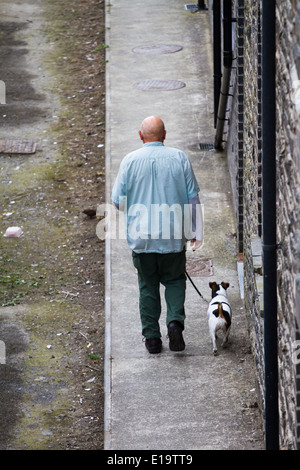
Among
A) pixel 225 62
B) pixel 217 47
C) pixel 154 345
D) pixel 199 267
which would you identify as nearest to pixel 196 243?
pixel 154 345

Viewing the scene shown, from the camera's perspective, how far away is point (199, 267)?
8.86 metres

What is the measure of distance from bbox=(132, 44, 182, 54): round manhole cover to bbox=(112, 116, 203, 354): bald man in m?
8.10

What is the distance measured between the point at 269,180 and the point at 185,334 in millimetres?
2785

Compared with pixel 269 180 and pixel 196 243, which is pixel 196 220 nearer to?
pixel 196 243

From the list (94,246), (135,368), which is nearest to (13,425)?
(135,368)

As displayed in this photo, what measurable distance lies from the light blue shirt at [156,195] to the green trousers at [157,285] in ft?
0.55

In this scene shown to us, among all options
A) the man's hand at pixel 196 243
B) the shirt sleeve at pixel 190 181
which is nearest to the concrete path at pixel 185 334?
the man's hand at pixel 196 243

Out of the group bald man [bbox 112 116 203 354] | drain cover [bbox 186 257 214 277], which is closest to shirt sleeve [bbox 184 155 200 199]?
bald man [bbox 112 116 203 354]

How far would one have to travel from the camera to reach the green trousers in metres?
7.14

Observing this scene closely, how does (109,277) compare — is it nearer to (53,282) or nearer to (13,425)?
(53,282)

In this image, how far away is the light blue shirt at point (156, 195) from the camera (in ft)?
22.6

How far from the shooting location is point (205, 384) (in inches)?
273

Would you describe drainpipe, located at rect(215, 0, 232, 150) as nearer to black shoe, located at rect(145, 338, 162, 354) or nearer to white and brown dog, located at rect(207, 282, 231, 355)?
white and brown dog, located at rect(207, 282, 231, 355)

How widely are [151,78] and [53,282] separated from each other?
5586mm
